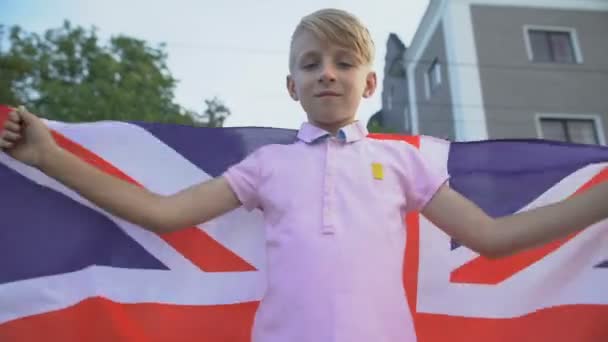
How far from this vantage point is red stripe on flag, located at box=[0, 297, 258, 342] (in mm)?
1621

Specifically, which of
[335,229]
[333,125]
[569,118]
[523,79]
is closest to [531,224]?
[335,229]

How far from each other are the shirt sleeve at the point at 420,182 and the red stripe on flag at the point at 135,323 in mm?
733

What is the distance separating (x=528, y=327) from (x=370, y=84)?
1.06 metres

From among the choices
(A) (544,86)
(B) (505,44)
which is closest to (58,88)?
(B) (505,44)

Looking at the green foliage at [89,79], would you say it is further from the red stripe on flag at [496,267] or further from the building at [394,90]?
the red stripe on flag at [496,267]

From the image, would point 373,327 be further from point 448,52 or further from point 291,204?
point 448,52

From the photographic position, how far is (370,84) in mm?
1712

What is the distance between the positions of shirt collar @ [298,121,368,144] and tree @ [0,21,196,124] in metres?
12.3

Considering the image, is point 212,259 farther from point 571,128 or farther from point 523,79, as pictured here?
point 571,128

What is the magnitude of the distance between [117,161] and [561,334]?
1769mm

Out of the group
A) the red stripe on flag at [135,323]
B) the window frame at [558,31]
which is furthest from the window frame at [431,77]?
the red stripe on flag at [135,323]

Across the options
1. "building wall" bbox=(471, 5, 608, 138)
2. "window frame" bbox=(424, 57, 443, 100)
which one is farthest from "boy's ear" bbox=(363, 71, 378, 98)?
"window frame" bbox=(424, 57, 443, 100)

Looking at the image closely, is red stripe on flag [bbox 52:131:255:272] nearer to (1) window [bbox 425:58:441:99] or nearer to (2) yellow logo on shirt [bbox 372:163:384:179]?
(2) yellow logo on shirt [bbox 372:163:384:179]

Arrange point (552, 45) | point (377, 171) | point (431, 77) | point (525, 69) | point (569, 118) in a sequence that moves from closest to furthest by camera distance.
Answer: point (377, 171) < point (569, 118) < point (525, 69) < point (552, 45) < point (431, 77)
